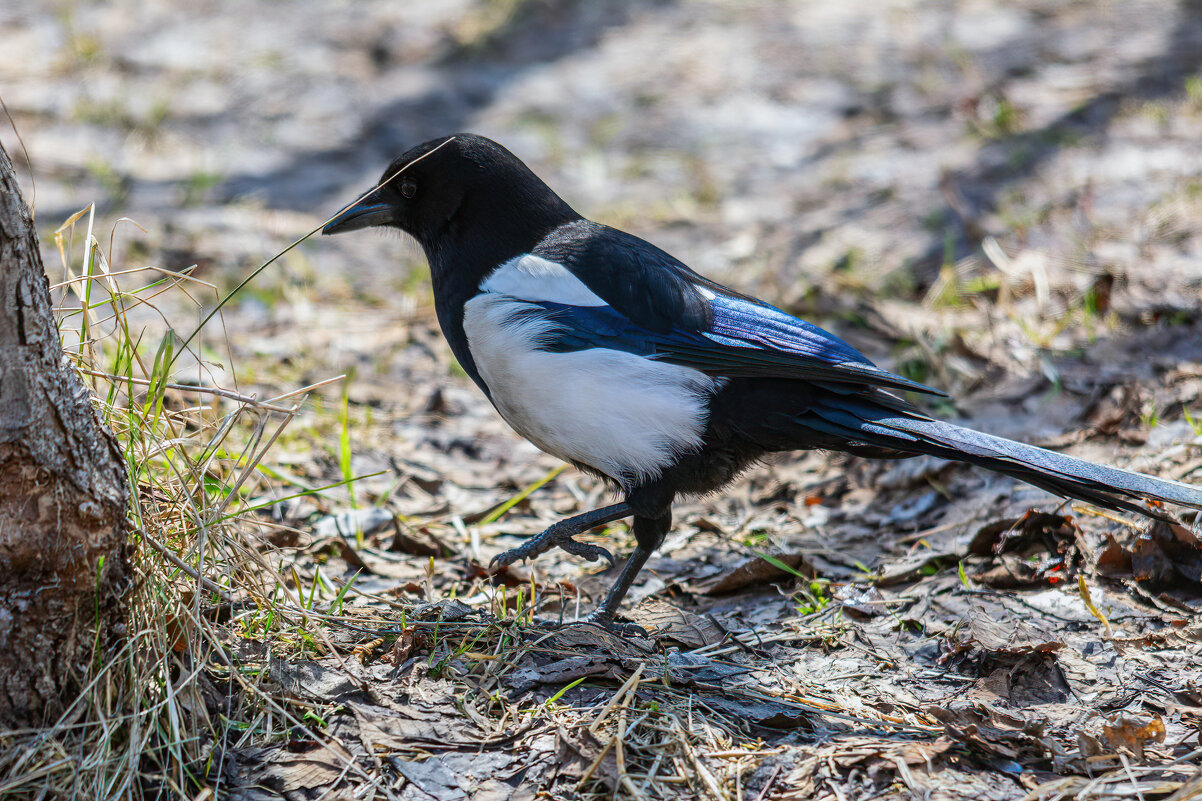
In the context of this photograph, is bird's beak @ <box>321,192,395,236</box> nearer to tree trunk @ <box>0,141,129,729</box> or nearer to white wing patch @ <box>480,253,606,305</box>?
white wing patch @ <box>480,253,606,305</box>

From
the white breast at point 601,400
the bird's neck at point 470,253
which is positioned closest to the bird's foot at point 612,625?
the white breast at point 601,400

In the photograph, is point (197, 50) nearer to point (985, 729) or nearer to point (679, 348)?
point (679, 348)

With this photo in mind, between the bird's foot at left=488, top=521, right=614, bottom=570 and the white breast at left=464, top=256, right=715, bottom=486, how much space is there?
18 cm

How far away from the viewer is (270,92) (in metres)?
6.62

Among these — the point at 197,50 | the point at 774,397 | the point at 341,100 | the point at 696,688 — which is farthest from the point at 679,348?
the point at 197,50

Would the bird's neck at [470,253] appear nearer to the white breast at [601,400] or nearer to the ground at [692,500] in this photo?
the white breast at [601,400]

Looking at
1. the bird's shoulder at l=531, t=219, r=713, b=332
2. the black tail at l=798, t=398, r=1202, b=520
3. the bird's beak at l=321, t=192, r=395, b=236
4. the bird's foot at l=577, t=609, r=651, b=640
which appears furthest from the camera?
the bird's beak at l=321, t=192, r=395, b=236

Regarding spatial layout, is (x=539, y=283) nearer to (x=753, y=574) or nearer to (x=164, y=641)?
(x=753, y=574)

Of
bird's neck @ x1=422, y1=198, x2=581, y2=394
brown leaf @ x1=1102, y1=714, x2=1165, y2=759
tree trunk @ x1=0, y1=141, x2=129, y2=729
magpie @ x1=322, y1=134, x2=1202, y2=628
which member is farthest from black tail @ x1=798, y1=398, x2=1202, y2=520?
tree trunk @ x1=0, y1=141, x2=129, y2=729

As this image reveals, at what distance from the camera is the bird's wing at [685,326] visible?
2.60 meters

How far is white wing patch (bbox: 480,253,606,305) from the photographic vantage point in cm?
276

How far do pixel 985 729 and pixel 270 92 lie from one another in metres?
5.90

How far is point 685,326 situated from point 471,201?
75 cm

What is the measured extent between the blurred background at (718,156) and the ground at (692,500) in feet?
0.09
